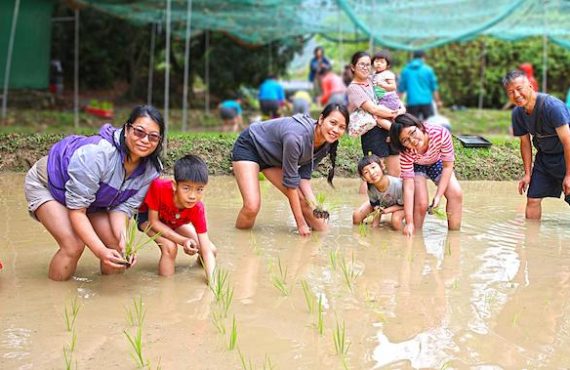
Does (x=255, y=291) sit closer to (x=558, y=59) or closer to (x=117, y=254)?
(x=117, y=254)

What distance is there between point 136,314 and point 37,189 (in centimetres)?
99

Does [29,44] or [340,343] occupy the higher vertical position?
[29,44]

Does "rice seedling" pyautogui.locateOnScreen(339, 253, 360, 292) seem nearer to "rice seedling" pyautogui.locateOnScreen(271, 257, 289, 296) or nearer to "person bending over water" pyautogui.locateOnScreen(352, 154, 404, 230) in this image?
"rice seedling" pyautogui.locateOnScreen(271, 257, 289, 296)

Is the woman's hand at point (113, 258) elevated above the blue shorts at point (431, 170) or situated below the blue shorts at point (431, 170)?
below

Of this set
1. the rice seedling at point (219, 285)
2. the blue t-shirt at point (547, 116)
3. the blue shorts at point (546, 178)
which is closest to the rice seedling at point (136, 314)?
the rice seedling at point (219, 285)

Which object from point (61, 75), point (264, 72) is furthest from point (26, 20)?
point (264, 72)

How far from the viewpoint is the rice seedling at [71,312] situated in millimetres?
3059

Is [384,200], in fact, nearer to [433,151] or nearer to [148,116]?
[433,151]

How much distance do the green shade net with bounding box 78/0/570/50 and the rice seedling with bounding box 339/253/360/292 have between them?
23.5ft

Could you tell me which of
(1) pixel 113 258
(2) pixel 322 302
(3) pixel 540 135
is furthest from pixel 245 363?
(3) pixel 540 135

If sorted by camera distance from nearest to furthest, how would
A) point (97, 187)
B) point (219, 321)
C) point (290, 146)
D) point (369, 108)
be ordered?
point (219, 321) → point (97, 187) → point (290, 146) → point (369, 108)

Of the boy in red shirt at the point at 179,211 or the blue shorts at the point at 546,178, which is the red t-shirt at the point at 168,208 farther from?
the blue shorts at the point at 546,178

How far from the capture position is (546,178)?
580 centimetres

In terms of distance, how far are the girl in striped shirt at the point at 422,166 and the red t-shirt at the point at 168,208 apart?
168 centimetres
